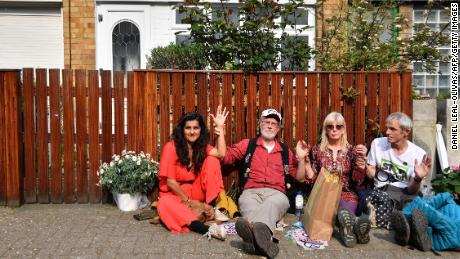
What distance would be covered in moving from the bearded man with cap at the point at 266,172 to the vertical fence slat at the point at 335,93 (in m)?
0.84

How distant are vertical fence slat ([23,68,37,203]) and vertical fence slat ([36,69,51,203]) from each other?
0.22ft

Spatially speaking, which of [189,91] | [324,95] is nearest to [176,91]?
[189,91]

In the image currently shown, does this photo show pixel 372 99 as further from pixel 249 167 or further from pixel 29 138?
pixel 29 138

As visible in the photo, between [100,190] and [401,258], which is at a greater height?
[100,190]

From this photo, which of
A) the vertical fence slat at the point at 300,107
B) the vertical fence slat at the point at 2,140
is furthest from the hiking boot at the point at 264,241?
the vertical fence slat at the point at 2,140

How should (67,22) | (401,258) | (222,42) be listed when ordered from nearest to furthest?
1. (401,258)
2. (222,42)
3. (67,22)

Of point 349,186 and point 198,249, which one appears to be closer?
point 198,249

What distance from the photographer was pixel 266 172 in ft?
18.0

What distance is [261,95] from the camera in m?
6.03

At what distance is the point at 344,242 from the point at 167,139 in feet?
8.15

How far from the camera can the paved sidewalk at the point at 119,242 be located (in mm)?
4434

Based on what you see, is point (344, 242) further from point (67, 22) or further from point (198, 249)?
point (67, 22)

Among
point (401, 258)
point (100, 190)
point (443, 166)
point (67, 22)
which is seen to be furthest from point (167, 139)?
point (67, 22)

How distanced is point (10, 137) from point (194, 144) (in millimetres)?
2227
